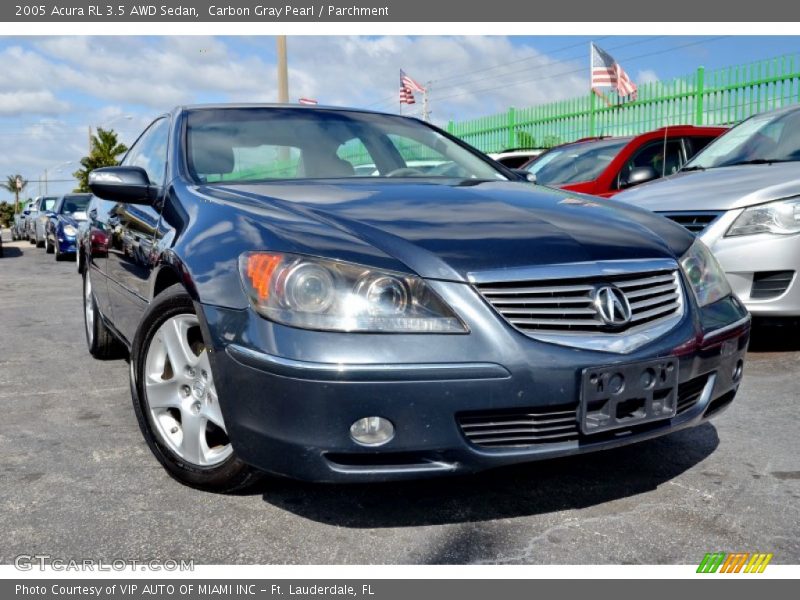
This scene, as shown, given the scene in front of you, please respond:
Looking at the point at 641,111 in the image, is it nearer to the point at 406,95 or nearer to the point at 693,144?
the point at 693,144

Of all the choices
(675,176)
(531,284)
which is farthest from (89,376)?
(675,176)

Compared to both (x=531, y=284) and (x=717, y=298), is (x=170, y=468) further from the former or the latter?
(x=717, y=298)

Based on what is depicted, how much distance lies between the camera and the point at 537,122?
16.0m

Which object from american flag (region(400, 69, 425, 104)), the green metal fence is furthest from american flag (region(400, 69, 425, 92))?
the green metal fence

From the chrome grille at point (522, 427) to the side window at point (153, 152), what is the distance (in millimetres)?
1891

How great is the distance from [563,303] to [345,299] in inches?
25.0

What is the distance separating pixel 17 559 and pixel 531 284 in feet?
5.36

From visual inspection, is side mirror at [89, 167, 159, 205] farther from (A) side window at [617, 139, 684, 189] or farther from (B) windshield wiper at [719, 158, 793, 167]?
(A) side window at [617, 139, 684, 189]

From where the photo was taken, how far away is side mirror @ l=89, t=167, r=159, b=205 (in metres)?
3.46

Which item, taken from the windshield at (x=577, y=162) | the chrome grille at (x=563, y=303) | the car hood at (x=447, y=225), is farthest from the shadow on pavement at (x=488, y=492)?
the windshield at (x=577, y=162)

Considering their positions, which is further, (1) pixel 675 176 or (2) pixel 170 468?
(1) pixel 675 176

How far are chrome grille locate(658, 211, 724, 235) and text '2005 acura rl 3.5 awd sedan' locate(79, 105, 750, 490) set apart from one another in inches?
71.3

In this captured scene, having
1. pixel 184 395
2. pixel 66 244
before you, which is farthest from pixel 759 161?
pixel 66 244

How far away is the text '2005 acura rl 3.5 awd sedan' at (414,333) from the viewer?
90.8 inches
